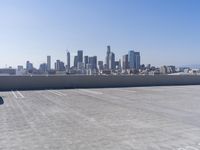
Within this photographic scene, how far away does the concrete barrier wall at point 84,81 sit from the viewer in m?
27.1

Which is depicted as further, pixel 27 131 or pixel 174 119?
pixel 174 119

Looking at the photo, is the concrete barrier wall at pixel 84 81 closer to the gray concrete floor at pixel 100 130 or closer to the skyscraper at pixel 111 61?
the gray concrete floor at pixel 100 130

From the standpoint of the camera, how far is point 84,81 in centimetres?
2952

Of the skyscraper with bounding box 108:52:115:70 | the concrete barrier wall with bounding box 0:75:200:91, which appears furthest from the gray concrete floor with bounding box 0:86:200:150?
the skyscraper with bounding box 108:52:115:70

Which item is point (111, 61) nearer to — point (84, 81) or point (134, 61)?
point (134, 61)

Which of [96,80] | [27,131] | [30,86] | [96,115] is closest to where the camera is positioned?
[27,131]

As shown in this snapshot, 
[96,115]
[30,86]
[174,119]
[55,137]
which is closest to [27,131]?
[55,137]

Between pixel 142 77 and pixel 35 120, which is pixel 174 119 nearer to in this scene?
pixel 35 120

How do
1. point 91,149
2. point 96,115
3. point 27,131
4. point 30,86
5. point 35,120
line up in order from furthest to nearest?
point 30,86
point 96,115
point 35,120
point 27,131
point 91,149

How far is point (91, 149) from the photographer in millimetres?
6426

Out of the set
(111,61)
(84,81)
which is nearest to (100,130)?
(84,81)

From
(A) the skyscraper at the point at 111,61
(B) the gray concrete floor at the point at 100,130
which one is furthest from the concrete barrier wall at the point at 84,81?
(A) the skyscraper at the point at 111,61

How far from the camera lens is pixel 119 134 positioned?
7871mm

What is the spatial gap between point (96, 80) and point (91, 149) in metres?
23.5
